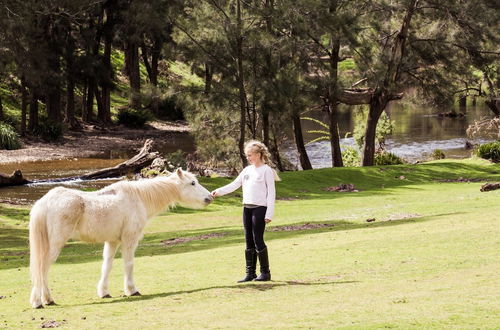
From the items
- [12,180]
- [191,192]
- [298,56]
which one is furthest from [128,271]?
[298,56]

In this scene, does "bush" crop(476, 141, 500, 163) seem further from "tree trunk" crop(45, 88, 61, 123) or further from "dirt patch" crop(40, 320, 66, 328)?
"dirt patch" crop(40, 320, 66, 328)

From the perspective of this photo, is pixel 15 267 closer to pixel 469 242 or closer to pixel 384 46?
pixel 469 242

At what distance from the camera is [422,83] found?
4066cm

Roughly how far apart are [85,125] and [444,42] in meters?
32.6

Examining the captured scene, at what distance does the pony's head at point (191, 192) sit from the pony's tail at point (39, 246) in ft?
7.35

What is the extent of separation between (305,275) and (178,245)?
6685 mm

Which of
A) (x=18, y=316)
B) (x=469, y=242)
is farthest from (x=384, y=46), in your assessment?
(x=18, y=316)

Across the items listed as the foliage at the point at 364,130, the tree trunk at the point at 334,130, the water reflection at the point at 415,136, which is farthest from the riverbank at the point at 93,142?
the tree trunk at the point at 334,130

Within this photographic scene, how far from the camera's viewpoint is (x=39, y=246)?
10.9 m

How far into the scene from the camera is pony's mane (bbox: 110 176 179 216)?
11.8m

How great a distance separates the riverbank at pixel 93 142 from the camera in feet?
157

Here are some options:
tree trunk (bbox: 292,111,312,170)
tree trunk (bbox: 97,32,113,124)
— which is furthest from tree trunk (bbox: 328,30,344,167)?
tree trunk (bbox: 97,32,113,124)

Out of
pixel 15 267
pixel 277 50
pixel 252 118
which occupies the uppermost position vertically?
pixel 277 50

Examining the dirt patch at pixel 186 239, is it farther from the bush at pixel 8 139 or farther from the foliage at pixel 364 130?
the bush at pixel 8 139
